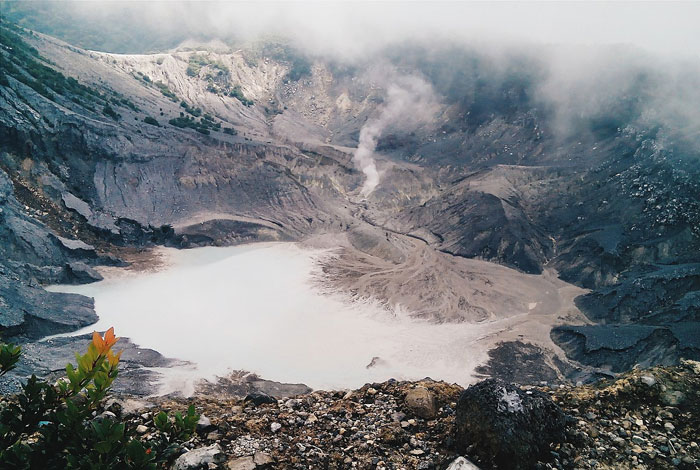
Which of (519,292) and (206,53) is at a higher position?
(206,53)

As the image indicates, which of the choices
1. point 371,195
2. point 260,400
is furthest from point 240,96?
point 260,400

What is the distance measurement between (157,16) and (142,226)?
337 feet

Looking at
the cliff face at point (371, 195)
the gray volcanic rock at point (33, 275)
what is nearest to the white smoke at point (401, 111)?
the cliff face at point (371, 195)

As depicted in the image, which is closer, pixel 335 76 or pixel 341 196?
pixel 341 196

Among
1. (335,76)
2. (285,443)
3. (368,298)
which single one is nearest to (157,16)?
(335,76)

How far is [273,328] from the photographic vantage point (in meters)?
27.6

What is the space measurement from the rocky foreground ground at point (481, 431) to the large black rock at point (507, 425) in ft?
0.03

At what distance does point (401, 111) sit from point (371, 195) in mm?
22279

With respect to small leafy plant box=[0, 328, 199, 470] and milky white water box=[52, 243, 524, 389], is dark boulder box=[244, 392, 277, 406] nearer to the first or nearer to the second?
small leafy plant box=[0, 328, 199, 470]

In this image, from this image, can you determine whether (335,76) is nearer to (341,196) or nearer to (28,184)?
(341,196)

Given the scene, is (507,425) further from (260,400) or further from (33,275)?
(33,275)

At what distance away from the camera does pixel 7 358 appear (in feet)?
10.5

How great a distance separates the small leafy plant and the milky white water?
19.7 metres

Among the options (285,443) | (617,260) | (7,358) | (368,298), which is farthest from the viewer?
(617,260)
